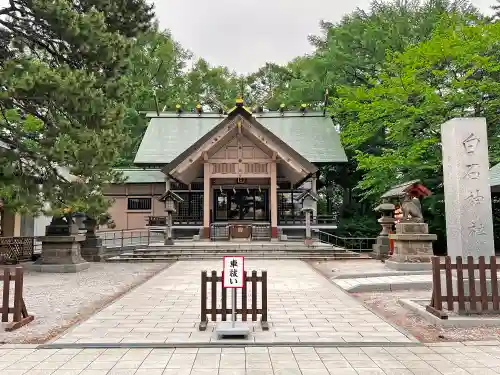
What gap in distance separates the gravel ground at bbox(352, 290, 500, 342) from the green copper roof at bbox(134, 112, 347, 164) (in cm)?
1715

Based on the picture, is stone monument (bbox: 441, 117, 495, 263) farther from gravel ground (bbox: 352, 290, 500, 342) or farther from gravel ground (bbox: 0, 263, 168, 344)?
gravel ground (bbox: 0, 263, 168, 344)

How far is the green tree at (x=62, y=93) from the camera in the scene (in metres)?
9.11

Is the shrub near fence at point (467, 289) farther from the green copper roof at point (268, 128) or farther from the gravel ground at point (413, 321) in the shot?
the green copper roof at point (268, 128)

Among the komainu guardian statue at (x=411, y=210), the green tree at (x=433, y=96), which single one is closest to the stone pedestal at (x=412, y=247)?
the komainu guardian statue at (x=411, y=210)

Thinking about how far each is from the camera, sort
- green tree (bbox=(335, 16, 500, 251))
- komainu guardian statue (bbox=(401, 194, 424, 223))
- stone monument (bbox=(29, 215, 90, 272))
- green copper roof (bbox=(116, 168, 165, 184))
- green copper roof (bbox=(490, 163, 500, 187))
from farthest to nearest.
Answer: green copper roof (bbox=(116, 168, 165, 184)) → green copper roof (bbox=(490, 163, 500, 187)) → green tree (bbox=(335, 16, 500, 251)) → stone monument (bbox=(29, 215, 90, 272)) → komainu guardian statue (bbox=(401, 194, 424, 223))

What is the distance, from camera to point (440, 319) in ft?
20.1

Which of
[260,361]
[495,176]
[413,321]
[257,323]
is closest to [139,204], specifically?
[495,176]

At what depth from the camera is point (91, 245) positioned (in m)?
16.8

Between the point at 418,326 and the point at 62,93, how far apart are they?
8.61 metres

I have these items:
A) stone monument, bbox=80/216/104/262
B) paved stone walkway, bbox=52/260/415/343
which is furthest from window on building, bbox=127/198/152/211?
paved stone walkway, bbox=52/260/415/343

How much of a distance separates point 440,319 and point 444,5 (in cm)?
2550

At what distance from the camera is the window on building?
26.6 meters

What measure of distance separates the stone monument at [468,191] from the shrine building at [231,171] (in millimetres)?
13450

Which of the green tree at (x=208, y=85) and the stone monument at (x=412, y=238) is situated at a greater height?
the green tree at (x=208, y=85)
